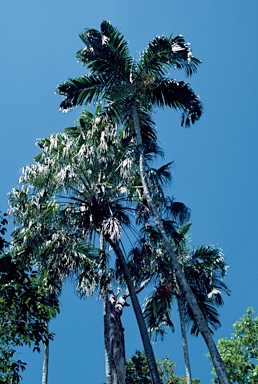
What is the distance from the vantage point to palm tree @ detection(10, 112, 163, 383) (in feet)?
44.9

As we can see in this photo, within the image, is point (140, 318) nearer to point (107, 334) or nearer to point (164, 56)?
point (107, 334)

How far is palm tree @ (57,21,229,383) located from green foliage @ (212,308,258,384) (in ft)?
39.8

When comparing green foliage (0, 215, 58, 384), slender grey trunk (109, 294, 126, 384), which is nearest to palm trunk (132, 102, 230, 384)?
green foliage (0, 215, 58, 384)

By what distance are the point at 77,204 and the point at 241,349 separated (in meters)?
13.2

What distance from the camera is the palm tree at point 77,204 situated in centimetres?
1369

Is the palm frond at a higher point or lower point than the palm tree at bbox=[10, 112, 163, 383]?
higher

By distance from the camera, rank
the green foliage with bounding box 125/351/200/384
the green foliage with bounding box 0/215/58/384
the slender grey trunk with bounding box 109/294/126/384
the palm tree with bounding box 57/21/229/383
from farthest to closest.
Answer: the green foliage with bounding box 125/351/200/384, the palm tree with bounding box 57/21/229/383, the slender grey trunk with bounding box 109/294/126/384, the green foliage with bounding box 0/215/58/384

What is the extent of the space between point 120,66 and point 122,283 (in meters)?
8.10

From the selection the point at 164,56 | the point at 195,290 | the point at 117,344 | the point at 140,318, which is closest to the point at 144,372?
the point at 195,290

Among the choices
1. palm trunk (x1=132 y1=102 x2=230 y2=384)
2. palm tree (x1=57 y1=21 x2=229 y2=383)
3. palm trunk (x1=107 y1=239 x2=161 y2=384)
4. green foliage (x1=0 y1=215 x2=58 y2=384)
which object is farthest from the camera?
palm tree (x1=57 y1=21 x2=229 y2=383)

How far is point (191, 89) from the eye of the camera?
670 inches

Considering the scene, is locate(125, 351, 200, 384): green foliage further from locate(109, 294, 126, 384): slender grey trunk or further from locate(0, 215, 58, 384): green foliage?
locate(0, 215, 58, 384): green foliage

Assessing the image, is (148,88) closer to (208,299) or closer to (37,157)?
(37,157)

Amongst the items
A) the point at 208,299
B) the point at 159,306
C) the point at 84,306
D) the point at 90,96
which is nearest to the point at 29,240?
the point at 90,96
